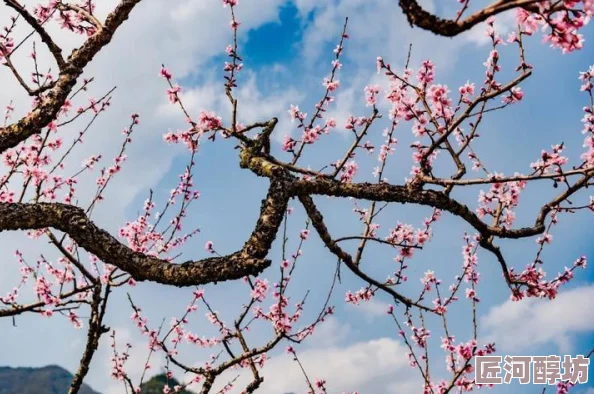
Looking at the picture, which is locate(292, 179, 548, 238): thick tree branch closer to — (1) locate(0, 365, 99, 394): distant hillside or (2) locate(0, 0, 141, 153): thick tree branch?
(2) locate(0, 0, 141, 153): thick tree branch

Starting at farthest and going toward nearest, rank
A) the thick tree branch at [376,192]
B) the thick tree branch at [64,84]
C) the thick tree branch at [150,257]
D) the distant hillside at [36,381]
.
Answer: the distant hillside at [36,381] → the thick tree branch at [64,84] → the thick tree branch at [376,192] → the thick tree branch at [150,257]

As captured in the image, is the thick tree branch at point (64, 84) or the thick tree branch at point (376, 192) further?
the thick tree branch at point (64, 84)

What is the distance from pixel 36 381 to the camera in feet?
379

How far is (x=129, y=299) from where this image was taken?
7031 mm

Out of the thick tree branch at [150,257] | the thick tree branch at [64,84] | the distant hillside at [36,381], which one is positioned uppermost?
the distant hillside at [36,381]

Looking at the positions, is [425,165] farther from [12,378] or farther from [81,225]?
[12,378]

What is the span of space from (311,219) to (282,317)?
8.88 ft

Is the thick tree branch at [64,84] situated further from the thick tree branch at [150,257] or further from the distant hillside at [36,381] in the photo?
the distant hillside at [36,381]

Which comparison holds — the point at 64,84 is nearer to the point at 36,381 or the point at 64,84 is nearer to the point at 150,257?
the point at 150,257

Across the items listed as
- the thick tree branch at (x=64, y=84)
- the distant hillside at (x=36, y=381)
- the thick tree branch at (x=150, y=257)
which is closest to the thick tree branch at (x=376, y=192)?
the thick tree branch at (x=150, y=257)

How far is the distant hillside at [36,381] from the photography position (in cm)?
11158

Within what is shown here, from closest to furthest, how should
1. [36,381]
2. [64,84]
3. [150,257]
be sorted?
[150,257]
[64,84]
[36,381]

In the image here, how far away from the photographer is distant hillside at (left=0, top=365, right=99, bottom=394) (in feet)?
366

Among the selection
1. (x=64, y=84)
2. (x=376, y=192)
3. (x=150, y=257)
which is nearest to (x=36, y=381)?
(x=64, y=84)
